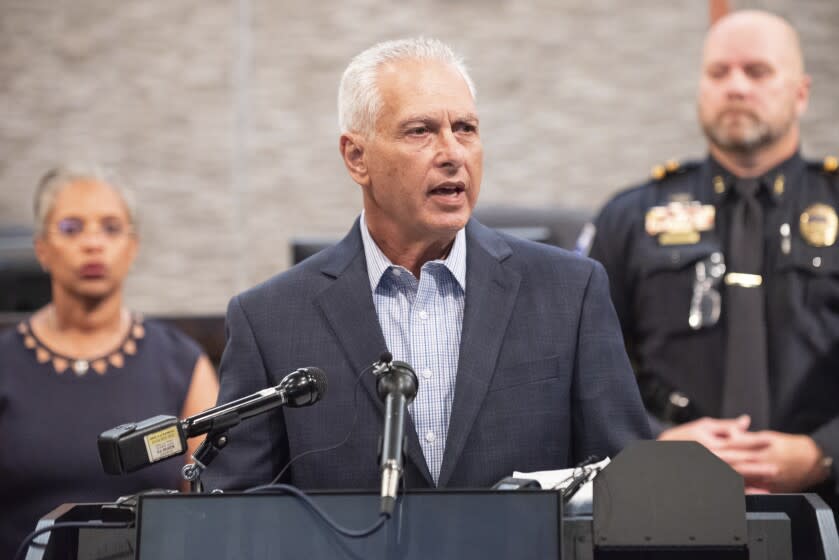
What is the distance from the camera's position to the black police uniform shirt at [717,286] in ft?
9.00

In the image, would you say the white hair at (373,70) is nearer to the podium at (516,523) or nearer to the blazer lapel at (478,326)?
the blazer lapel at (478,326)

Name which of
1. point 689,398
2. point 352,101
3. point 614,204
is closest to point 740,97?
point 614,204

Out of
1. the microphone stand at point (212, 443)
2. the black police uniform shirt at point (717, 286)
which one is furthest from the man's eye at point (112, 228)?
the microphone stand at point (212, 443)

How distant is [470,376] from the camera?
5.92 ft

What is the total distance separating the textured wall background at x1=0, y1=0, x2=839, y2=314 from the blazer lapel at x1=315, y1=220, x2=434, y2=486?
105 inches

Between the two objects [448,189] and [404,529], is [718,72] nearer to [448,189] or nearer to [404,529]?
[448,189]

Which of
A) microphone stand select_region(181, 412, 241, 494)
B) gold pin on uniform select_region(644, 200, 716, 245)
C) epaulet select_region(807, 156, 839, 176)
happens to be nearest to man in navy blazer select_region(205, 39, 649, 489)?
microphone stand select_region(181, 412, 241, 494)

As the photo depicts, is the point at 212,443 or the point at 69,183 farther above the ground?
the point at 69,183

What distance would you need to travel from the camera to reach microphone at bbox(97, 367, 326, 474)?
138 cm

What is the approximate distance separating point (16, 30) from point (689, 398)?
315 cm

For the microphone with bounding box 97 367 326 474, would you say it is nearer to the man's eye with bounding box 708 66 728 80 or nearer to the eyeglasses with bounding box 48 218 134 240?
the eyeglasses with bounding box 48 218 134 240

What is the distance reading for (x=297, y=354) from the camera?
1.86 meters

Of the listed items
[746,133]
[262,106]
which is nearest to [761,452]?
[746,133]

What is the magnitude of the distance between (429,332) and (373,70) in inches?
17.1
